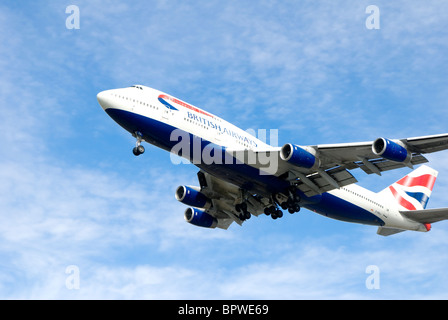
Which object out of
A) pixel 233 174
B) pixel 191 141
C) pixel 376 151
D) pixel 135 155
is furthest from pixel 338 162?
pixel 135 155

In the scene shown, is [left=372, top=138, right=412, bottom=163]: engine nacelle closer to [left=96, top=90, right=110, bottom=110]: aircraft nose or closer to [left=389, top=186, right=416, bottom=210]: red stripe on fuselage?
[left=389, top=186, right=416, bottom=210]: red stripe on fuselage

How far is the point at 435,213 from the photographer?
42875 mm

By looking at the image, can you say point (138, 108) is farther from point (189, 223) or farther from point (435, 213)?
point (435, 213)

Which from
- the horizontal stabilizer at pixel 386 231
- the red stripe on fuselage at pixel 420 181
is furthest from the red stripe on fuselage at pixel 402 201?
the horizontal stabilizer at pixel 386 231

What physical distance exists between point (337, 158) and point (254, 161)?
5.20 meters

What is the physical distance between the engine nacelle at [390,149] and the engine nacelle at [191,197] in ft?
46.6

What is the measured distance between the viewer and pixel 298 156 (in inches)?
1374

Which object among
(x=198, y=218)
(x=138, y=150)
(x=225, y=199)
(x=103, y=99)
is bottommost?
(x=198, y=218)

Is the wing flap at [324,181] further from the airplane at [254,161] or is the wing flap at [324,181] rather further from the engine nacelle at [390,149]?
the engine nacelle at [390,149]

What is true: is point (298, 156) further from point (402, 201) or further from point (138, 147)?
point (402, 201)

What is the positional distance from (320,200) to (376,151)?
854 centimetres

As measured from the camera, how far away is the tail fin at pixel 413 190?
1831 inches

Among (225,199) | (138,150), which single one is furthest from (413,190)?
(138,150)

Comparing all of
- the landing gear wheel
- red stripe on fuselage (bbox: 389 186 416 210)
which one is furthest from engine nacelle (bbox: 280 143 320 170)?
red stripe on fuselage (bbox: 389 186 416 210)
